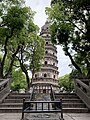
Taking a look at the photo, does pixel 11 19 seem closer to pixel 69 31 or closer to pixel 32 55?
pixel 69 31

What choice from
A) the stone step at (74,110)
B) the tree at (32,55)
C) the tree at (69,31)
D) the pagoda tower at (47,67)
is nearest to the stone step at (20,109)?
the stone step at (74,110)

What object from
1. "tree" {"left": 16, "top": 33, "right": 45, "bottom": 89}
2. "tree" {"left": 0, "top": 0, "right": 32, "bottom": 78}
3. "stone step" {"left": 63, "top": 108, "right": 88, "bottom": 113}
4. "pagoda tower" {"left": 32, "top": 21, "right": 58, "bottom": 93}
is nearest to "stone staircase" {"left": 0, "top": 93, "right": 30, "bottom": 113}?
"stone step" {"left": 63, "top": 108, "right": 88, "bottom": 113}

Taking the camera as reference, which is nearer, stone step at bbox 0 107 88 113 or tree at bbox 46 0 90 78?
stone step at bbox 0 107 88 113

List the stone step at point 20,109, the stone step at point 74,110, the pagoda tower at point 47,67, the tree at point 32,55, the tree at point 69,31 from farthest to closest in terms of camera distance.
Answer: the pagoda tower at point 47,67
the tree at point 32,55
the tree at point 69,31
the stone step at point 74,110
the stone step at point 20,109

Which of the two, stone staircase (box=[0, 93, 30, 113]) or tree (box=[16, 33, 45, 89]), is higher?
tree (box=[16, 33, 45, 89])

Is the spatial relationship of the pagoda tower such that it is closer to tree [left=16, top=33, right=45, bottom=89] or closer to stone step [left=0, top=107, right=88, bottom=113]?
tree [left=16, top=33, right=45, bottom=89]

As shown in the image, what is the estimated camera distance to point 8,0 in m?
19.0

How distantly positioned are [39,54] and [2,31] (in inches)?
548

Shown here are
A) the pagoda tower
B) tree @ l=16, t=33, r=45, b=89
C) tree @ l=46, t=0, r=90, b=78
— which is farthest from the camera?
the pagoda tower

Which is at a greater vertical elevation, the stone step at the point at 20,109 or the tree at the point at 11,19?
the tree at the point at 11,19

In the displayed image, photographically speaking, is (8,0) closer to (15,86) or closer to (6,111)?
(6,111)

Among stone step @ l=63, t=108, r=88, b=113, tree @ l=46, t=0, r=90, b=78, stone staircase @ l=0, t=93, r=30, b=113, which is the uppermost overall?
tree @ l=46, t=0, r=90, b=78

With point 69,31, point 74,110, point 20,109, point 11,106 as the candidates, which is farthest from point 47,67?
point 20,109

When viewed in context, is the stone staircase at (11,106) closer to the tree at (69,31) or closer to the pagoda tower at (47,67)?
the tree at (69,31)
